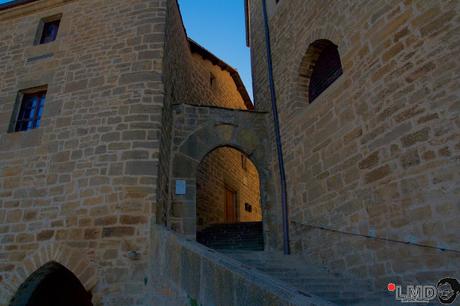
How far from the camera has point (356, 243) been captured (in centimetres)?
433

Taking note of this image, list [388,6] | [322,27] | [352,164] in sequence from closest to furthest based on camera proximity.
A: [388,6], [352,164], [322,27]

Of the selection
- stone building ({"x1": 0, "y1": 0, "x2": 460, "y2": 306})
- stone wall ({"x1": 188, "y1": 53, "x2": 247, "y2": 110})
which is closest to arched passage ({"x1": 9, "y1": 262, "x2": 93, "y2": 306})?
stone building ({"x1": 0, "y1": 0, "x2": 460, "y2": 306})

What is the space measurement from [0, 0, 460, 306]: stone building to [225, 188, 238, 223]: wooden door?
2438mm

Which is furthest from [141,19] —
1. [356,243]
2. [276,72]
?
[356,243]

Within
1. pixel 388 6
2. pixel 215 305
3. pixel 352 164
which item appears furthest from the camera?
pixel 352 164

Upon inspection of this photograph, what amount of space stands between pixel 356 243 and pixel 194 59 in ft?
23.5

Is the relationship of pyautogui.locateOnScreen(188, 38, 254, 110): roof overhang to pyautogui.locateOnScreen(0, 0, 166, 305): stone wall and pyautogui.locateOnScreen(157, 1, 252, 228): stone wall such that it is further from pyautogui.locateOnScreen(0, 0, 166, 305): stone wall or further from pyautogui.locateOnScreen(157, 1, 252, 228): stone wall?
pyautogui.locateOnScreen(0, 0, 166, 305): stone wall

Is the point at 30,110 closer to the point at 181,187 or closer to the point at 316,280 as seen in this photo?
the point at 181,187

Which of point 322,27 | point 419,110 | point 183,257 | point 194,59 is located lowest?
point 183,257

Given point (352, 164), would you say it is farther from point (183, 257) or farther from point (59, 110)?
point (59, 110)

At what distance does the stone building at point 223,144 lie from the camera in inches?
137

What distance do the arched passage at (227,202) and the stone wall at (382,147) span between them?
144 cm

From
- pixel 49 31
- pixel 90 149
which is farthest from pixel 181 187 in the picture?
pixel 49 31

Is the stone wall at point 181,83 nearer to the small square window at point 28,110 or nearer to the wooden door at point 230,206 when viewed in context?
the small square window at point 28,110
